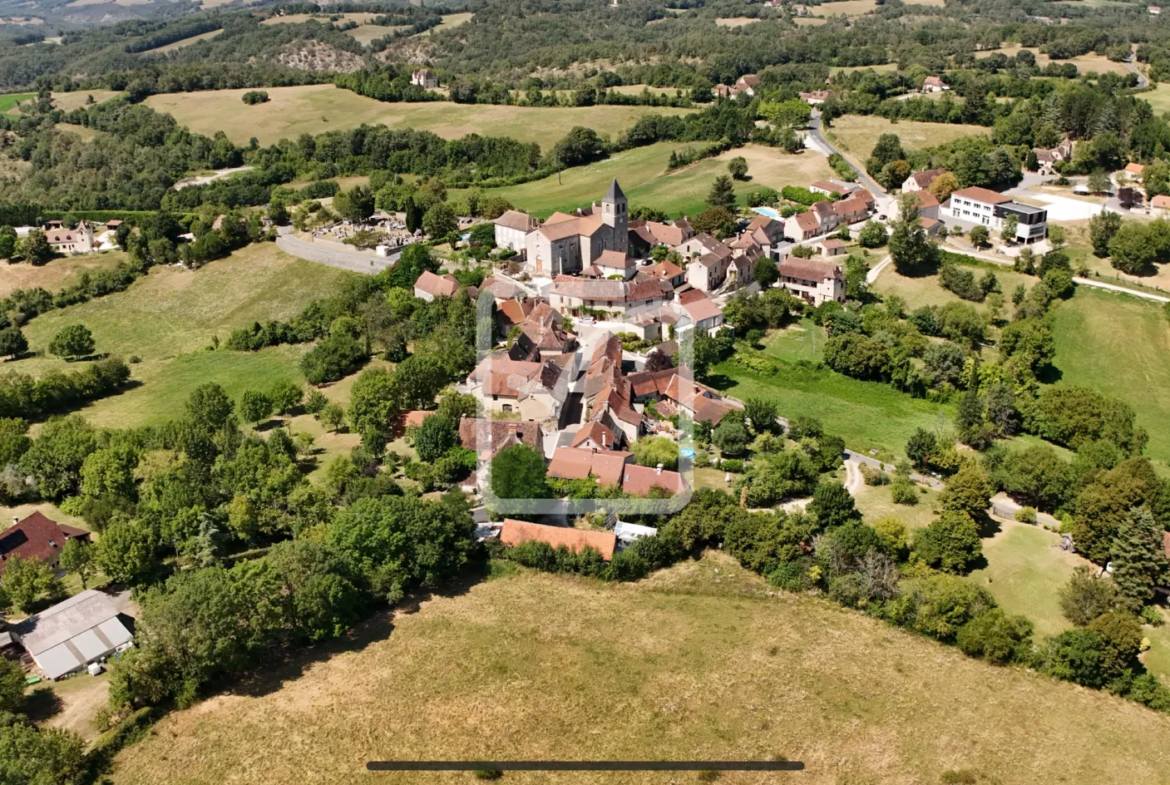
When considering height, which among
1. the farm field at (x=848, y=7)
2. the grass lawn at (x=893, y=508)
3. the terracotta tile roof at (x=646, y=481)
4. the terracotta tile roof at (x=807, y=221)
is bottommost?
the grass lawn at (x=893, y=508)

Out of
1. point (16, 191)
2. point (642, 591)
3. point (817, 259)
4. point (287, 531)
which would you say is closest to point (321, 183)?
point (16, 191)

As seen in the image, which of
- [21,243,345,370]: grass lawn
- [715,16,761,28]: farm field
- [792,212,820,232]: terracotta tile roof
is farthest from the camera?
[715,16,761,28]: farm field

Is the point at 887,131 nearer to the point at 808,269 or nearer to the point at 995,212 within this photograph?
the point at 995,212

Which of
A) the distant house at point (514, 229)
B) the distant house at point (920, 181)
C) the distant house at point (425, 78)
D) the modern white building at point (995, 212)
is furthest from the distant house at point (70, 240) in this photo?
the modern white building at point (995, 212)

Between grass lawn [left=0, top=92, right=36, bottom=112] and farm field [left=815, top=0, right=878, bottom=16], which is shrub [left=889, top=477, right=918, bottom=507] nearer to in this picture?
grass lawn [left=0, top=92, right=36, bottom=112]

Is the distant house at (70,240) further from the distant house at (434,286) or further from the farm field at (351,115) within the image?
the distant house at (434,286)

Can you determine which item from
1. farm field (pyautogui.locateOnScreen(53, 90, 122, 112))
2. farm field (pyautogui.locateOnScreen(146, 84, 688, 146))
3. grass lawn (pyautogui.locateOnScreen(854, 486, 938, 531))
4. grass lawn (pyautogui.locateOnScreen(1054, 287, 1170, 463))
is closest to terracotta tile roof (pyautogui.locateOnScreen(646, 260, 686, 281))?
grass lawn (pyautogui.locateOnScreen(1054, 287, 1170, 463))

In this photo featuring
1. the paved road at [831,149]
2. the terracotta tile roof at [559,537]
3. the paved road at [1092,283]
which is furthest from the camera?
the paved road at [831,149]

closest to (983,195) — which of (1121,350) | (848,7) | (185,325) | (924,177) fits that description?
(924,177)
